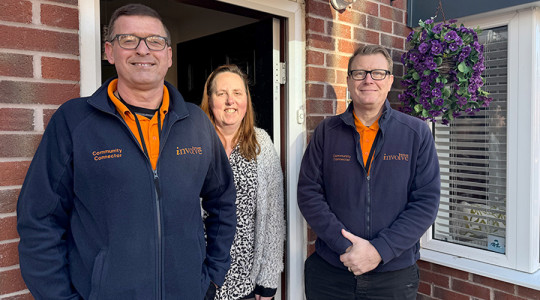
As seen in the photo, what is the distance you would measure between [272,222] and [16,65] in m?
1.29

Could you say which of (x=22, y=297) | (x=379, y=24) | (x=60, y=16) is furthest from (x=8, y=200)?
(x=379, y=24)

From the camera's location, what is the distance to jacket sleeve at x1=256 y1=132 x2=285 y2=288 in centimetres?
200

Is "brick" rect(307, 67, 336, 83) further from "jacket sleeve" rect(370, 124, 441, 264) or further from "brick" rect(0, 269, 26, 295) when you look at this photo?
"brick" rect(0, 269, 26, 295)

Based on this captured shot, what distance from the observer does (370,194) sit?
1.96 metres

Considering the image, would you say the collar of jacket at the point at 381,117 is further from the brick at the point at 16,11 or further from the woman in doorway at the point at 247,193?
the brick at the point at 16,11

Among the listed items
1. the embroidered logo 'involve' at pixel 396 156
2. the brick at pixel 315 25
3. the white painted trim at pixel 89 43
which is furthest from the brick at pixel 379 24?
the white painted trim at pixel 89 43

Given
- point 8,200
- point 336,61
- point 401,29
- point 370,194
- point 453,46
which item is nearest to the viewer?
point 8,200

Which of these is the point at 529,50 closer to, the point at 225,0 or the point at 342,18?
the point at 342,18

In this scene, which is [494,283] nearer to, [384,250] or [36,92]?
[384,250]

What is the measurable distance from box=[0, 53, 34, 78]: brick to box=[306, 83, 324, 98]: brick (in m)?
1.41

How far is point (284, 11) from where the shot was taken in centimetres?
227

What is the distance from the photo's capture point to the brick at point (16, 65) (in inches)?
55.4

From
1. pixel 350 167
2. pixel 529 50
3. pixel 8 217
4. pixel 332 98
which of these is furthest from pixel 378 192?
pixel 8 217

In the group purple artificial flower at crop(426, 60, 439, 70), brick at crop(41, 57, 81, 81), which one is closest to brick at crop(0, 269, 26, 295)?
brick at crop(41, 57, 81, 81)
